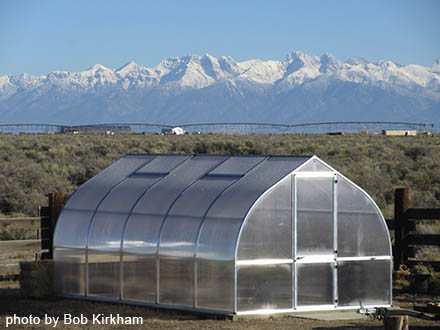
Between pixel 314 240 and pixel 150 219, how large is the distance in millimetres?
2898

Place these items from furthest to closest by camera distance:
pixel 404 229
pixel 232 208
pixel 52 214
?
pixel 52 214 < pixel 404 229 < pixel 232 208

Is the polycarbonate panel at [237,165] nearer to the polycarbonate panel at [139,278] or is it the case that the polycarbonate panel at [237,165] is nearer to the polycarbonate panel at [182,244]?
the polycarbonate panel at [182,244]

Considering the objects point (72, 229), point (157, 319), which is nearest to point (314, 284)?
point (157, 319)

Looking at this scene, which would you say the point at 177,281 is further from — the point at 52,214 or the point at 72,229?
the point at 52,214

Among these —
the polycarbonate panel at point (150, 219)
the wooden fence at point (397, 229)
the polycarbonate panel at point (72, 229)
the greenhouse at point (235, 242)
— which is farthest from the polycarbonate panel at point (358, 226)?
the polycarbonate panel at point (72, 229)

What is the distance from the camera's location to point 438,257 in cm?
1952

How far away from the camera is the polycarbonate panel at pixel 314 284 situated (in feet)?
49.1

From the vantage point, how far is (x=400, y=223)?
18.2 m

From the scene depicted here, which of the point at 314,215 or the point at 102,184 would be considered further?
the point at 102,184

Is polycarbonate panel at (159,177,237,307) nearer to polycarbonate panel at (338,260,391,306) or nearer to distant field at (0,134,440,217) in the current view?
polycarbonate panel at (338,260,391,306)

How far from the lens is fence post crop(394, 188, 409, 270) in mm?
18203

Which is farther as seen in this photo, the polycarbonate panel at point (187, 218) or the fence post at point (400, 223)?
the fence post at point (400, 223)

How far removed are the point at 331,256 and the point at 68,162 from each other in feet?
98.2

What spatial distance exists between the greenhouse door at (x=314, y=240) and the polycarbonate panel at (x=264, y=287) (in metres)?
0.19
